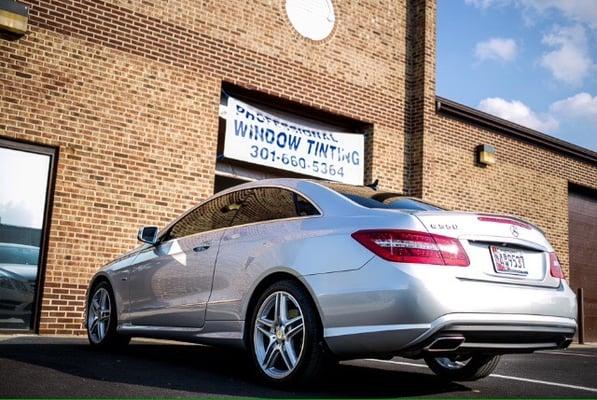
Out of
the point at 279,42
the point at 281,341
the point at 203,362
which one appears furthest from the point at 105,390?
the point at 279,42

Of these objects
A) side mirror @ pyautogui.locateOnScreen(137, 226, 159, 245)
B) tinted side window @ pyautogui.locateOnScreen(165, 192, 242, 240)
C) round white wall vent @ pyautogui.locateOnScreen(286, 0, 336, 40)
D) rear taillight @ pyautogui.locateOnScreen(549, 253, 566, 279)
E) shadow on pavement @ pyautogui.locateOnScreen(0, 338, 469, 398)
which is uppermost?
round white wall vent @ pyautogui.locateOnScreen(286, 0, 336, 40)

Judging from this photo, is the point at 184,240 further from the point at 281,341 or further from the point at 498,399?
the point at 498,399

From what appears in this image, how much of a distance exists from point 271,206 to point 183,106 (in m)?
5.28

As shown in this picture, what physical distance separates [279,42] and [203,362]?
22.1 feet

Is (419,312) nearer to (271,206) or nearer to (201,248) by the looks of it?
(271,206)

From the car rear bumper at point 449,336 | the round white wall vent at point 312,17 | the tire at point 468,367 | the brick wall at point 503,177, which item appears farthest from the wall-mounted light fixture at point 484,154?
the car rear bumper at point 449,336

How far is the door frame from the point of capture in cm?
832

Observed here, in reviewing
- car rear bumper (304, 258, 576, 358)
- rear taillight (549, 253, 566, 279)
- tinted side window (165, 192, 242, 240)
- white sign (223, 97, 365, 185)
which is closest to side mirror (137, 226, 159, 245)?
tinted side window (165, 192, 242, 240)

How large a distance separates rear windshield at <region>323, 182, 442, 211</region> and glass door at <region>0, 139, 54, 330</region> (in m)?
5.05

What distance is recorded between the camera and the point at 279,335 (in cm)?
437

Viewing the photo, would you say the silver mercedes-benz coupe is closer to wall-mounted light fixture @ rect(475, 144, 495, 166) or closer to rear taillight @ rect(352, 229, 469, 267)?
rear taillight @ rect(352, 229, 469, 267)

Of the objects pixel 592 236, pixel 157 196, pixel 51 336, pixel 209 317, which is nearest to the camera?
pixel 209 317

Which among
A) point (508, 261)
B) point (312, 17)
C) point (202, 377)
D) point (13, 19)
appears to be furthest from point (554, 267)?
point (312, 17)

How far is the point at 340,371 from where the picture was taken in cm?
550
